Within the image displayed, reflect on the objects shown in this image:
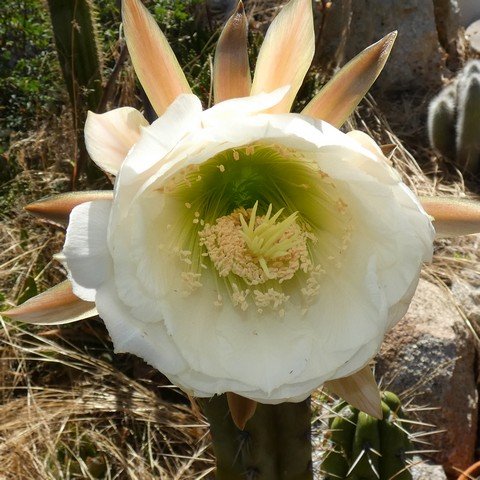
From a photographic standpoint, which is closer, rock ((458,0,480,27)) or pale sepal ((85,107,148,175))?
pale sepal ((85,107,148,175))

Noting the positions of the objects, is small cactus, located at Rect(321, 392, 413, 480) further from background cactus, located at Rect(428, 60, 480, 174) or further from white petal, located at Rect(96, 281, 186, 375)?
background cactus, located at Rect(428, 60, 480, 174)

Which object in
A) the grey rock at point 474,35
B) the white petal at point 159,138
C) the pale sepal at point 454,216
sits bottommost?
the grey rock at point 474,35

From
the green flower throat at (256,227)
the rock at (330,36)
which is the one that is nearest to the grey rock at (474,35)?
the rock at (330,36)

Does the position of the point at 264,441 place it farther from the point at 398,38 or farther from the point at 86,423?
the point at 398,38

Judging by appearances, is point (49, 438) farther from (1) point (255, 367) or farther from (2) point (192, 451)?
(1) point (255, 367)

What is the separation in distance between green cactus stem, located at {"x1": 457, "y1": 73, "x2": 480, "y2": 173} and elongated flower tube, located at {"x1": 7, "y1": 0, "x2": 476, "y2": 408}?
2.05 meters

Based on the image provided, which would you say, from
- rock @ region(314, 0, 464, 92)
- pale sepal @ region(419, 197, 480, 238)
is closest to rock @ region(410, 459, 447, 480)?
pale sepal @ region(419, 197, 480, 238)

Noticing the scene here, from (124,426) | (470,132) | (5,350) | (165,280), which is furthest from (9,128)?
(165,280)

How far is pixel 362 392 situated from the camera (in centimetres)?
91

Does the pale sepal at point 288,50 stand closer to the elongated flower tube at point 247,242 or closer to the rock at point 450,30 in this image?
the elongated flower tube at point 247,242

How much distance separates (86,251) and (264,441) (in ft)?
1.39

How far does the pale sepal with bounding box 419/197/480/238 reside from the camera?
913 millimetres

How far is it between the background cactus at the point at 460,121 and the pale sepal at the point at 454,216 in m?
2.15

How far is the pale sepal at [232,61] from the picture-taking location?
0.95 metres
